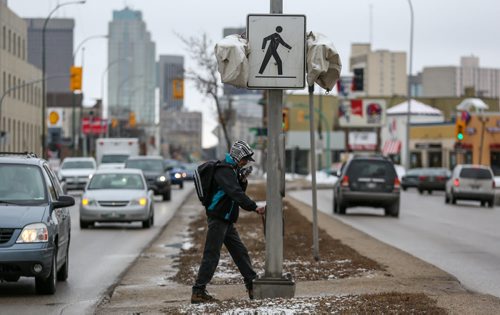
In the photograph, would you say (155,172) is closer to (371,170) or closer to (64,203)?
(371,170)

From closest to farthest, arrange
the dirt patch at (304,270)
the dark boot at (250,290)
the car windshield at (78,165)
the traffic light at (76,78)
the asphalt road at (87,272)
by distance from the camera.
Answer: the dirt patch at (304,270)
the dark boot at (250,290)
the asphalt road at (87,272)
the traffic light at (76,78)
the car windshield at (78,165)

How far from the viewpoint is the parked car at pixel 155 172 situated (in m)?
46.1

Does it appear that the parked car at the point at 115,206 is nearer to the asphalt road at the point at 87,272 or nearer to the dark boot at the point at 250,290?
the asphalt road at the point at 87,272

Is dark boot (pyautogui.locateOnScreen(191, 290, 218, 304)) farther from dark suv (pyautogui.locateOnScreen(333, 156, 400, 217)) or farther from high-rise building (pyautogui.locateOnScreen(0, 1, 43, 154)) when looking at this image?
high-rise building (pyautogui.locateOnScreen(0, 1, 43, 154))

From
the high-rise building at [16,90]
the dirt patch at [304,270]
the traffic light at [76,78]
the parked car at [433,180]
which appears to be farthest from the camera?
the high-rise building at [16,90]

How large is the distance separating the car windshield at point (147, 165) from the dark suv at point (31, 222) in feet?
106

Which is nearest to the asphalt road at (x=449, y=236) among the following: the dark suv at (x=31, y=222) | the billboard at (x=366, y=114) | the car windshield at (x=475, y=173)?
the car windshield at (x=475, y=173)

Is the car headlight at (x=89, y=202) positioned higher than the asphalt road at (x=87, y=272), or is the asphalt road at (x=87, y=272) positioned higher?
the car headlight at (x=89, y=202)

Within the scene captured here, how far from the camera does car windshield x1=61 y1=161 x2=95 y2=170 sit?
174 feet

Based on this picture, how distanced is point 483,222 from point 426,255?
13524 millimetres

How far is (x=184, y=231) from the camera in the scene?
2723 cm

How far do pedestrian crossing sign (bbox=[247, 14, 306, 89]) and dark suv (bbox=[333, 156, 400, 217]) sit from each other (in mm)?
23803

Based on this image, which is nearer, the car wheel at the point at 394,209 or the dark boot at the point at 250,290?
the dark boot at the point at 250,290

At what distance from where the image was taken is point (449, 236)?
25.5m
